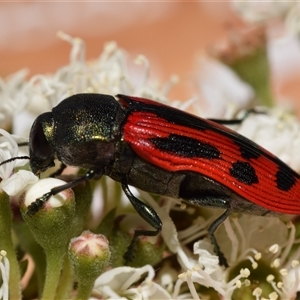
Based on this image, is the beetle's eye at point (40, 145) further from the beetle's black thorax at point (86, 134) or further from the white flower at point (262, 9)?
the white flower at point (262, 9)

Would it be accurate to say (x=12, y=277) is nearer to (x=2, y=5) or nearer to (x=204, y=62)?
(x=204, y=62)

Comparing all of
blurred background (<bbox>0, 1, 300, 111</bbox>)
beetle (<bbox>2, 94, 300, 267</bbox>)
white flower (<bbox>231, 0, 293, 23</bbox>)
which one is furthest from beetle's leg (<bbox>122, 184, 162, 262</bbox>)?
blurred background (<bbox>0, 1, 300, 111</bbox>)

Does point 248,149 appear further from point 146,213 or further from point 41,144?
point 41,144

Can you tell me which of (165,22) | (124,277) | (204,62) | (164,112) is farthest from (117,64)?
(165,22)

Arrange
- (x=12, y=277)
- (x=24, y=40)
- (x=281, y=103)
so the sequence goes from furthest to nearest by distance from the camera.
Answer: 1. (x=24, y=40)
2. (x=281, y=103)
3. (x=12, y=277)

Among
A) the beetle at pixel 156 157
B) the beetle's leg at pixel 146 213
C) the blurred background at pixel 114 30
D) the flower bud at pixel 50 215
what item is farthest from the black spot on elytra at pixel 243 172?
the blurred background at pixel 114 30

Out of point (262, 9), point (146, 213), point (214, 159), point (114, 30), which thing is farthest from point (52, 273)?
point (114, 30)
